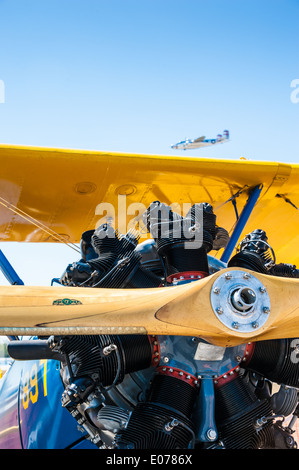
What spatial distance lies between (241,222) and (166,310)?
2980 millimetres

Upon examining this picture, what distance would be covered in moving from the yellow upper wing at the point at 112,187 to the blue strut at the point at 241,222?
13 cm

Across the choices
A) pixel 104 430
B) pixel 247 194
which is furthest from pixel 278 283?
pixel 247 194

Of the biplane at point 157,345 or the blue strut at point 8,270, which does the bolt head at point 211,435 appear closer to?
the biplane at point 157,345

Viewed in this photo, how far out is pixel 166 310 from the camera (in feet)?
9.90

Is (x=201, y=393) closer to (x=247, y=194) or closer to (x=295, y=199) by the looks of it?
(x=247, y=194)

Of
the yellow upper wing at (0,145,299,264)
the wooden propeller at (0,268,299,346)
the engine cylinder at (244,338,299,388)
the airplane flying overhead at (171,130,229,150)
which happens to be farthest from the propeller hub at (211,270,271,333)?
the airplane flying overhead at (171,130,229,150)

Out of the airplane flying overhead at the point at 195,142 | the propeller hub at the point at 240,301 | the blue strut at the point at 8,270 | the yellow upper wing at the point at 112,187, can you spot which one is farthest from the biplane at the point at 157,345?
the airplane flying overhead at the point at 195,142

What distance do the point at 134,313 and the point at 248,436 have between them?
1.14 meters

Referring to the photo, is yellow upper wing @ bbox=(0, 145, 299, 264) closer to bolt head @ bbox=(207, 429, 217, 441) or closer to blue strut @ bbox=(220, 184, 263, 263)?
blue strut @ bbox=(220, 184, 263, 263)

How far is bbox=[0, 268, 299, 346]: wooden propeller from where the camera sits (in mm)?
2902

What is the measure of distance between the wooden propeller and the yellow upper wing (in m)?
2.54

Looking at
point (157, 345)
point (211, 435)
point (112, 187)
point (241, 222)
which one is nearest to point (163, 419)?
point (211, 435)

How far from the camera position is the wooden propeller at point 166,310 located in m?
2.90

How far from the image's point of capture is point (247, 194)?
638 centimetres
